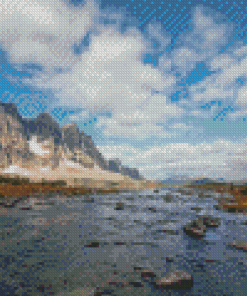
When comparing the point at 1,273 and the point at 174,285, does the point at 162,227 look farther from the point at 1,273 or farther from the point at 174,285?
the point at 1,273

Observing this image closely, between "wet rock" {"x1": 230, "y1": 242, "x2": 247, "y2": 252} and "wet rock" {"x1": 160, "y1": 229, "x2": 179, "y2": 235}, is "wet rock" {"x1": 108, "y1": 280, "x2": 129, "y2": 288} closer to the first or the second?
"wet rock" {"x1": 230, "y1": 242, "x2": 247, "y2": 252}

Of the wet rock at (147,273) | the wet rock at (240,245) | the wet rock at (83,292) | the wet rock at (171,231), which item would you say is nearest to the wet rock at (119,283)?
the wet rock at (83,292)

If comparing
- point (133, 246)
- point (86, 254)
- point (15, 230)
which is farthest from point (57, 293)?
point (15, 230)

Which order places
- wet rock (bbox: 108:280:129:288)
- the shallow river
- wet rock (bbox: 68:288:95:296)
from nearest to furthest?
wet rock (bbox: 68:288:95:296) → the shallow river → wet rock (bbox: 108:280:129:288)

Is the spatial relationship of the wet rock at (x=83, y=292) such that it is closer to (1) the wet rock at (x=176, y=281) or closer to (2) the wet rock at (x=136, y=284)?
(2) the wet rock at (x=136, y=284)

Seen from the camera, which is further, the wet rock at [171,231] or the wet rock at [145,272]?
the wet rock at [171,231]

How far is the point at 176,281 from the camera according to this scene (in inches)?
472

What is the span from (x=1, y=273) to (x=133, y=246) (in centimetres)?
1127

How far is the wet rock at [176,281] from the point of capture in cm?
1182

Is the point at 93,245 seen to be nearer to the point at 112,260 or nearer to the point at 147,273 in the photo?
the point at 112,260

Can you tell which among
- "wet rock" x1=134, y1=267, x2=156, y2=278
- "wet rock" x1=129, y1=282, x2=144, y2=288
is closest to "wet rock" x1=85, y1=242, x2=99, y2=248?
"wet rock" x1=134, y1=267, x2=156, y2=278

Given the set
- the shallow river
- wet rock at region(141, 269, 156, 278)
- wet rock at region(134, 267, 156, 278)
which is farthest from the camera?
wet rock at region(134, 267, 156, 278)

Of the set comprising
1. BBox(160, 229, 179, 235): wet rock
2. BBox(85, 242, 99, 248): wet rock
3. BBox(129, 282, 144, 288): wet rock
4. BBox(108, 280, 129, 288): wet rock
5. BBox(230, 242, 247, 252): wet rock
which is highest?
BBox(108, 280, 129, 288): wet rock

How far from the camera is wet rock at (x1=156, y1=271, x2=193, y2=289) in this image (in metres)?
11.8
